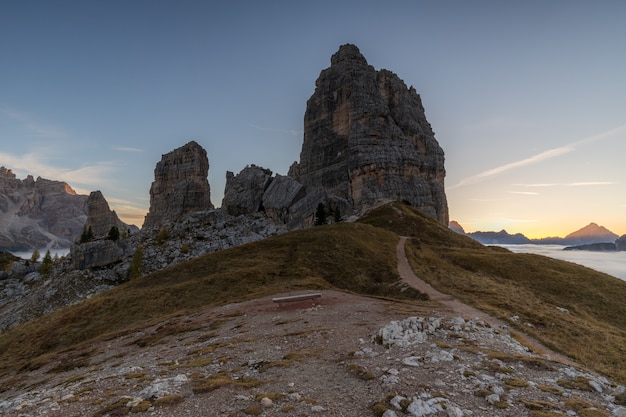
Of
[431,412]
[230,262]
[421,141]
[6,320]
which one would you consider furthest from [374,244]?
[421,141]

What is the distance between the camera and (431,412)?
10.8m

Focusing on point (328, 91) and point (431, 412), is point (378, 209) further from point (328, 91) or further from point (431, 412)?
point (431, 412)

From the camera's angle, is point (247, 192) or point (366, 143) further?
point (247, 192)

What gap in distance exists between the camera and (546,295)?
46750mm

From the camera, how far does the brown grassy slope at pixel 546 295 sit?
2664 cm

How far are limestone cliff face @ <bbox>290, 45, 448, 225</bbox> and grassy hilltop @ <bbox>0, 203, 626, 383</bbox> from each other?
78.7m

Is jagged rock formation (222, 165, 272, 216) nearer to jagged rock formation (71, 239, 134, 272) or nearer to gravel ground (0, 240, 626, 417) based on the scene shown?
jagged rock formation (71, 239, 134, 272)

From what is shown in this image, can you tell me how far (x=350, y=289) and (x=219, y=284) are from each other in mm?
20052

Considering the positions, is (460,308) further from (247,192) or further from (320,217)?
(247,192)

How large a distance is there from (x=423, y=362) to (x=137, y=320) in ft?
122

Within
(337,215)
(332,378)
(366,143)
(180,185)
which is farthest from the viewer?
(180,185)

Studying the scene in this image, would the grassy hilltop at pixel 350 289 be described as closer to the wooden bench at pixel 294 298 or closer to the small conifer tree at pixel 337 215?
the wooden bench at pixel 294 298

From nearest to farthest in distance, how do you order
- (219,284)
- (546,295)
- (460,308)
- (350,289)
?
(460,308), (546,295), (350,289), (219,284)

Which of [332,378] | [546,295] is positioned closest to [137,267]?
[332,378]
